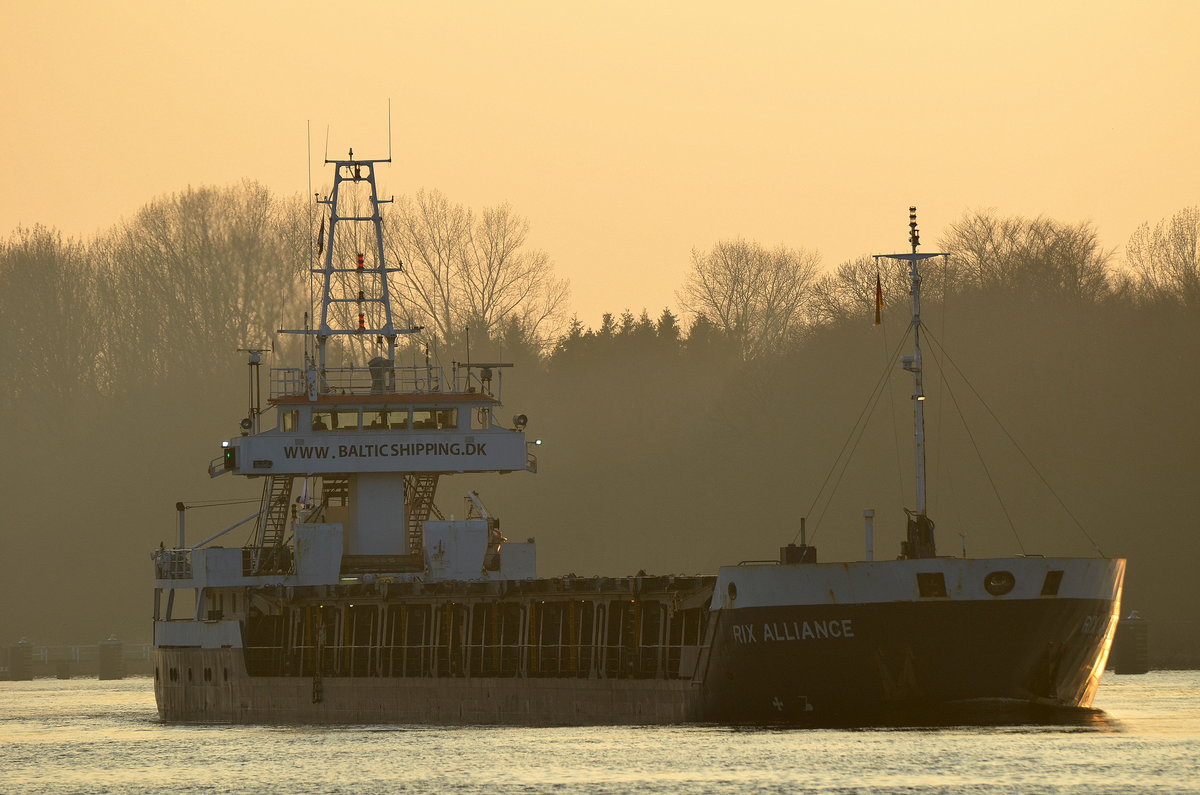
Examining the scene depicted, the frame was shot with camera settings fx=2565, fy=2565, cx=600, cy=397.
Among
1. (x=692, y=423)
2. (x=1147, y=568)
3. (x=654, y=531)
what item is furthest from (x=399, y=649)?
(x=692, y=423)

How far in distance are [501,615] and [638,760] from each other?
1235cm

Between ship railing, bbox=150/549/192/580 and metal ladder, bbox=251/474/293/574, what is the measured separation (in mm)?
2431

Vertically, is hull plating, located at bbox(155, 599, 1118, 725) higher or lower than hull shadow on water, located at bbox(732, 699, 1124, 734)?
higher

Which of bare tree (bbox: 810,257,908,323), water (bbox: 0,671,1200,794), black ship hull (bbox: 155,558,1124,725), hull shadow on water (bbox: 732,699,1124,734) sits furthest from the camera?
bare tree (bbox: 810,257,908,323)

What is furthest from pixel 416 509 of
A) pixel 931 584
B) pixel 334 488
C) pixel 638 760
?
pixel 931 584

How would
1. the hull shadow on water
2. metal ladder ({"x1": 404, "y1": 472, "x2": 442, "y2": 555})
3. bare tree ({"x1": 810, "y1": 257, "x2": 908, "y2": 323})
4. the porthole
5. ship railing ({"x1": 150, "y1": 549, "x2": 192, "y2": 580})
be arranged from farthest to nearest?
bare tree ({"x1": 810, "y1": 257, "x2": 908, "y2": 323}), ship railing ({"x1": 150, "y1": 549, "x2": 192, "y2": 580}), metal ladder ({"x1": 404, "y1": 472, "x2": 442, "y2": 555}), the hull shadow on water, the porthole

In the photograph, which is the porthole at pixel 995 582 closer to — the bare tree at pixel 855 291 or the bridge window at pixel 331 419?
the bridge window at pixel 331 419

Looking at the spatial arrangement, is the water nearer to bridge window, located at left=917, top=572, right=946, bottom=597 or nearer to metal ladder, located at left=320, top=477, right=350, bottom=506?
bridge window, located at left=917, top=572, right=946, bottom=597

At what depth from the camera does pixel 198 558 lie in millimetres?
71000

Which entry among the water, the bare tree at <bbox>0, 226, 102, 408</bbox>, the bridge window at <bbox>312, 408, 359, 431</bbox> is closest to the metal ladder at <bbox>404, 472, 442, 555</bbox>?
the bridge window at <bbox>312, 408, 359, 431</bbox>

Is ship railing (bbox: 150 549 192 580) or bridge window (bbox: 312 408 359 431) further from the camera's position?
ship railing (bbox: 150 549 192 580)

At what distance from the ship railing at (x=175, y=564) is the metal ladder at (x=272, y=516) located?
7.97 ft

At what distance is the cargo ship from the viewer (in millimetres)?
53688

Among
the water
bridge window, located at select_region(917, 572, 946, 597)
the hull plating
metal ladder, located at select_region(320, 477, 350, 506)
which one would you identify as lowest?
the water
